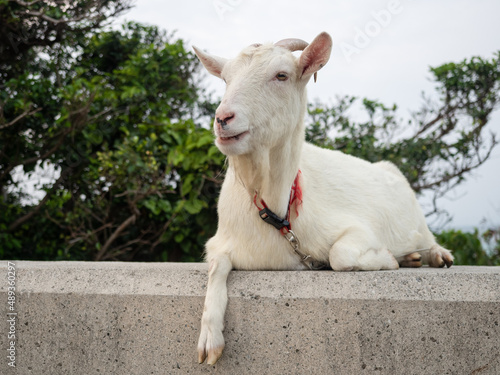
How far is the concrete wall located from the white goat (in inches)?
4.9

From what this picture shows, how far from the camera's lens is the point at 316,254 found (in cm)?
268

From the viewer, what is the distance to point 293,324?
2.48 meters

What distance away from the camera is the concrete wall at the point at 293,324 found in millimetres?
2412

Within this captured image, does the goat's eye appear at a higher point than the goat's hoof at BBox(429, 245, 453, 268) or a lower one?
higher

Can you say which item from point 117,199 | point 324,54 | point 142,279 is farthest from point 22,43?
point 324,54

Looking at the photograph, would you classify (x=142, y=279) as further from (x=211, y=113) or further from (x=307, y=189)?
(x=211, y=113)

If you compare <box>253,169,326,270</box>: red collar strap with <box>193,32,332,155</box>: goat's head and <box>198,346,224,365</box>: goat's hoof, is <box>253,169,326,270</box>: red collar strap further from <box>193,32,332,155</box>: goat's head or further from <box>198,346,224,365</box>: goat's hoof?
<box>198,346,224,365</box>: goat's hoof

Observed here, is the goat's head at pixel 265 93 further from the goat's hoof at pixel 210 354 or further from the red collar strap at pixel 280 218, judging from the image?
the goat's hoof at pixel 210 354

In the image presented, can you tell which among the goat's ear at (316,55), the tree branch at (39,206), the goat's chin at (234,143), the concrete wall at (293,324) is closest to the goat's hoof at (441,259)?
the concrete wall at (293,324)

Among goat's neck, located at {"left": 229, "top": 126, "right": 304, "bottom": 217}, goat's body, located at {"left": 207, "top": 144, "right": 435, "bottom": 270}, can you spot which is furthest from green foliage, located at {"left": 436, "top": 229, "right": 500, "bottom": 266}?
goat's neck, located at {"left": 229, "top": 126, "right": 304, "bottom": 217}

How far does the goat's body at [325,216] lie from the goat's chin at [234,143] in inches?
13.5

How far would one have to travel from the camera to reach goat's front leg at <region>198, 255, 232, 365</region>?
231 centimetres

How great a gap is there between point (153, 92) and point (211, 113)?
775mm

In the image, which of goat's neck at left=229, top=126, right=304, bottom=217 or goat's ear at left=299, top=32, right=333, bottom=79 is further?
goat's neck at left=229, top=126, right=304, bottom=217
